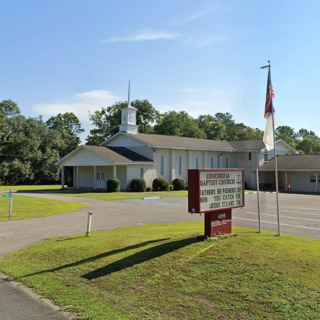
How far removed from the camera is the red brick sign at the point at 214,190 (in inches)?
314

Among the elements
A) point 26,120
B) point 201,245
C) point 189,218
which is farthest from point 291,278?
point 26,120

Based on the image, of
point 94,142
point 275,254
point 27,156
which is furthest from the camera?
point 94,142

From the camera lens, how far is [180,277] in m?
6.13

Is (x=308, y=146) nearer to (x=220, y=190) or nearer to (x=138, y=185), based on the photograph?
(x=138, y=185)

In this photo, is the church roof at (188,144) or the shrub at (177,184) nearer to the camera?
the shrub at (177,184)

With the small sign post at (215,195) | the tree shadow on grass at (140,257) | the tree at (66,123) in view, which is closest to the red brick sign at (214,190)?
the small sign post at (215,195)

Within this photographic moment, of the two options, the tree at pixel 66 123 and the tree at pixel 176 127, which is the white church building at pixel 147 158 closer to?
the tree at pixel 176 127

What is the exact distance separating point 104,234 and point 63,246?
197cm

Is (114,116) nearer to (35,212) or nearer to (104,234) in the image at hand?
(35,212)

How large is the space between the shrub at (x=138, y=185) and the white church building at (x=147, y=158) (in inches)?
29.7

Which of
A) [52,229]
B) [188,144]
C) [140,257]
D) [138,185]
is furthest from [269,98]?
[188,144]

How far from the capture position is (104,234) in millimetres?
10703

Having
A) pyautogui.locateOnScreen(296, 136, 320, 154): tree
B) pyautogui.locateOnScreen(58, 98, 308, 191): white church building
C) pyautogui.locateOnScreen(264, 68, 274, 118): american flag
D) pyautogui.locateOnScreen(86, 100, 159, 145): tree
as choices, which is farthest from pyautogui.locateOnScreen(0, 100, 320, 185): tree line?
pyautogui.locateOnScreen(264, 68, 274, 118): american flag

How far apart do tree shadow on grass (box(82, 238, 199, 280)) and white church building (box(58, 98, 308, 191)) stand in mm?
24778
